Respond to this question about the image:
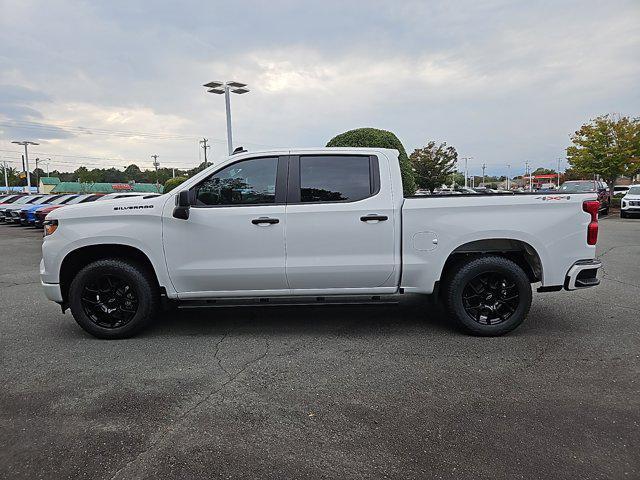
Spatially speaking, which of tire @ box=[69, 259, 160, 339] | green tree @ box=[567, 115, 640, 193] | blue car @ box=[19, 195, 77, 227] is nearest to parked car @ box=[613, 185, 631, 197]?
green tree @ box=[567, 115, 640, 193]

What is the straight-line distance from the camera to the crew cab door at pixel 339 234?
463 cm

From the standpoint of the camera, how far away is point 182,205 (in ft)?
14.9

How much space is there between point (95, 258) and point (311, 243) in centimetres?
228

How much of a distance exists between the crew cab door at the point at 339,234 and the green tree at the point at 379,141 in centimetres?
1005

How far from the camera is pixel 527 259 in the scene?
4.96 metres

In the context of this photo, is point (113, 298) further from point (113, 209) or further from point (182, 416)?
point (182, 416)

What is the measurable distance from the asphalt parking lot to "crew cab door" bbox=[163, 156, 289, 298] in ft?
1.98

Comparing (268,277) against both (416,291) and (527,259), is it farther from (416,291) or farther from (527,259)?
(527,259)

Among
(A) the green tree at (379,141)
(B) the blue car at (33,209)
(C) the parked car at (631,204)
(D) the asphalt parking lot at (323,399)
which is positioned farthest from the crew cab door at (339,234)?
(C) the parked car at (631,204)

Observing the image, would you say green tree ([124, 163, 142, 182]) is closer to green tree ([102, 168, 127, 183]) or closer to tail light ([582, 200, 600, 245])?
green tree ([102, 168, 127, 183])

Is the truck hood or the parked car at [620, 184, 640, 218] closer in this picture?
the truck hood

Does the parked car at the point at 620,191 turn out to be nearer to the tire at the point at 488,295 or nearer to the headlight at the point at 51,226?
the tire at the point at 488,295

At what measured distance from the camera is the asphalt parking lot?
2682mm

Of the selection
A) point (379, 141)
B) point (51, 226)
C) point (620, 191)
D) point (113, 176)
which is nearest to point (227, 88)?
point (379, 141)
